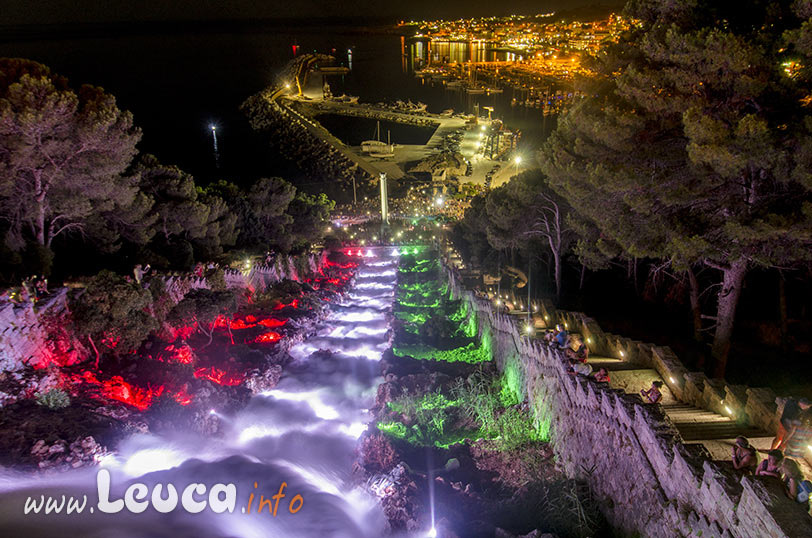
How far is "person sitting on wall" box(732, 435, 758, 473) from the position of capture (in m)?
6.85

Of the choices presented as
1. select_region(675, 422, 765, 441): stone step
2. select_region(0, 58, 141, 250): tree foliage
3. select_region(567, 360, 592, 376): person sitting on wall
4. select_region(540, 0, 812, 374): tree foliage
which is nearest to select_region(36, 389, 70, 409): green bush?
select_region(0, 58, 141, 250): tree foliage

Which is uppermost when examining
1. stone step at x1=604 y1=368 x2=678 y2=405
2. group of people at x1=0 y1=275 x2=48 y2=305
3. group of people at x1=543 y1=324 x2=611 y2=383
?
group of people at x1=0 y1=275 x2=48 y2=305

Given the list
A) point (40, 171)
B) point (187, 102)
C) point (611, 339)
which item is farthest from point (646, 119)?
point (187, 102)

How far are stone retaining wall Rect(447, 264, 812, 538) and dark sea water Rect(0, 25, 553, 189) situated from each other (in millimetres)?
36025

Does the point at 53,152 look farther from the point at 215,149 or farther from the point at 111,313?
the point at 215,149

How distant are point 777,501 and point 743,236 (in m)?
6.38

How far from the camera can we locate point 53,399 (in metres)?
12.5

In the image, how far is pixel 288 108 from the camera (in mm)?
80812

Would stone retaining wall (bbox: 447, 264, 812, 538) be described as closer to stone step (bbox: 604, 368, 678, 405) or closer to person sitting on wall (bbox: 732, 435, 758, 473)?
person sitting on wall (bbox: 732, 435, 758, 473)

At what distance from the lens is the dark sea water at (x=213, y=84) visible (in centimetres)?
6448

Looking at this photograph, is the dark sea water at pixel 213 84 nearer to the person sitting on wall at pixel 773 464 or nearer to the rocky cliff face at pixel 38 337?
the rocky cliff face at pixel 38 337

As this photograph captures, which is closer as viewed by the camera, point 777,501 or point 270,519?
point 777,501

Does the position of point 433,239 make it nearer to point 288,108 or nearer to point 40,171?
point 40,171

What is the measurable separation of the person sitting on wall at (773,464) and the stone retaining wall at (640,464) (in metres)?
0.30
